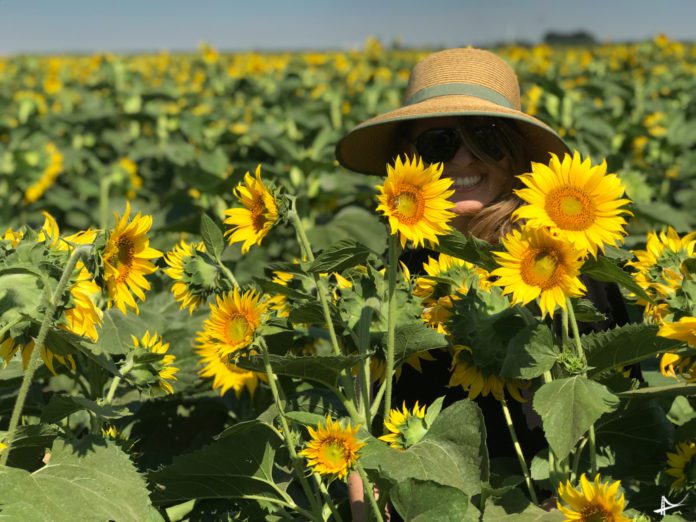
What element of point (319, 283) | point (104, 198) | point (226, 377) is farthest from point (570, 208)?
point (104, 198)

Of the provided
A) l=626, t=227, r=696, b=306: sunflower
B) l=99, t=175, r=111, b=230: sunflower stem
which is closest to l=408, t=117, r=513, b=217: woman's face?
l=626, t=227, r=696, b=306: sunflower

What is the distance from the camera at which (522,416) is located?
1738 mm

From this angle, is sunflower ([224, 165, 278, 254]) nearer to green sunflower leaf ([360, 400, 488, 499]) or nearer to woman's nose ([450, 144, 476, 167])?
green sunflower leaf ([360, 400, 488, 499])

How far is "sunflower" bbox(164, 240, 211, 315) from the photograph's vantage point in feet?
4.40

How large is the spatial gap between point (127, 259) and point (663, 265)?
805 millimetres

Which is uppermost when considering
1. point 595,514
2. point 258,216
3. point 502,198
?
point 502,198

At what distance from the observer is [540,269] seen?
1.11 meters

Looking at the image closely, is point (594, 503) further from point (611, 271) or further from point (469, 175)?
point (469, 175)

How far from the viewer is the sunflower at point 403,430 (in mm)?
1264

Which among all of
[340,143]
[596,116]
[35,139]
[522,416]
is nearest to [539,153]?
[340,143]

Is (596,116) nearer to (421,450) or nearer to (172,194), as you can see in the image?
(172,194)

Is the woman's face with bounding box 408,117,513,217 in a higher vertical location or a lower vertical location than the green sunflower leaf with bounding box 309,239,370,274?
higher

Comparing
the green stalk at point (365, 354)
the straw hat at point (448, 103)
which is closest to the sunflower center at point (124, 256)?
the green stalk at point (365, 354)

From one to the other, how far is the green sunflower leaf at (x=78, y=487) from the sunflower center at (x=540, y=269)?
0.60 metres
